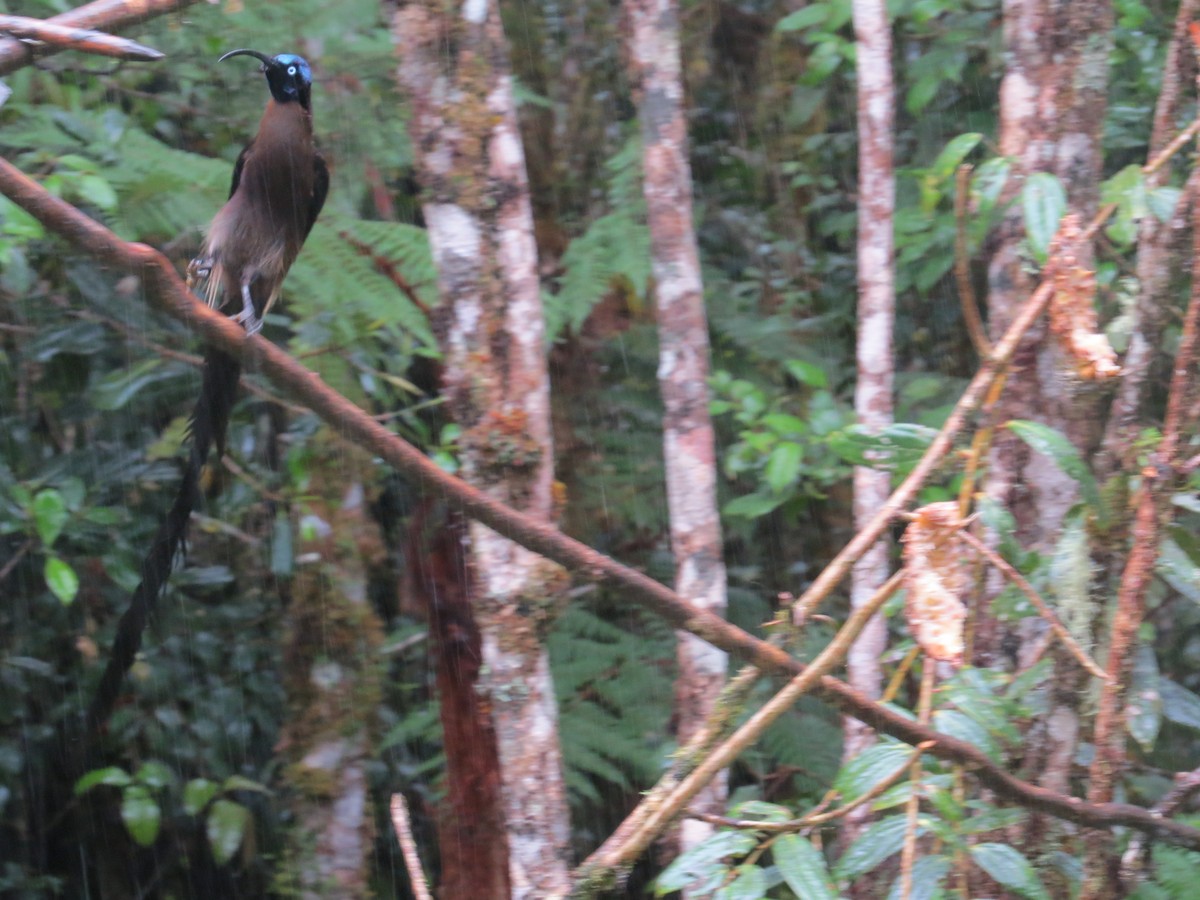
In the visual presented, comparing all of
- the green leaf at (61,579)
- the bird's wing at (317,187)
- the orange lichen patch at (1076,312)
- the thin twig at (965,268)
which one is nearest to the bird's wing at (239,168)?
the bird's wing at (317,187)

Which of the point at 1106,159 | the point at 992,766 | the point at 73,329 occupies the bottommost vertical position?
the point at 992,766

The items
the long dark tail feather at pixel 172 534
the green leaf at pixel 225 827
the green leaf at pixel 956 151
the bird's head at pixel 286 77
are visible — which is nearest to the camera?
the green leaf at pixel 956 151

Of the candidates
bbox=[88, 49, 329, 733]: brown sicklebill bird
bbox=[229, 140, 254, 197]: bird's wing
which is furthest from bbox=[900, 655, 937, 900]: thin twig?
bbox=[229, 140, 254, 197]: bird's wing

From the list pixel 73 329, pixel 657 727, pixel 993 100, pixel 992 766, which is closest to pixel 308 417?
pixel 73 329

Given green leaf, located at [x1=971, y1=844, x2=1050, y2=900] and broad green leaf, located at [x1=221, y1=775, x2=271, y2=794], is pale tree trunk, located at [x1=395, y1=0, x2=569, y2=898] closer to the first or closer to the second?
green leaf, located at [x1=971, y1=844, x2=1050, y2=900]

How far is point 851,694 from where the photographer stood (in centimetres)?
155

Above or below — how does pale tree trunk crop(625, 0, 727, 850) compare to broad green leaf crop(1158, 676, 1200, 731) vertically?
above

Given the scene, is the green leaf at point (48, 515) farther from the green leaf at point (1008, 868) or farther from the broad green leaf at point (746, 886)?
the green leaf at point (1008, 868)

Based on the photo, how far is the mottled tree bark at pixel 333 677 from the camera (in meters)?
3.42

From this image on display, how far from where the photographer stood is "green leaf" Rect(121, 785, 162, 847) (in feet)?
10.4

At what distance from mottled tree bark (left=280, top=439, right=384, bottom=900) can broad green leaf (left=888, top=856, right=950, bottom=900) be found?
216 cm

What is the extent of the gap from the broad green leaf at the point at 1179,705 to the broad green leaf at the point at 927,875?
521 mm

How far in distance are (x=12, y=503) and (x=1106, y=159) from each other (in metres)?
2.97

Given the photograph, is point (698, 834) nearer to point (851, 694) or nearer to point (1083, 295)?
point (851, 694)
